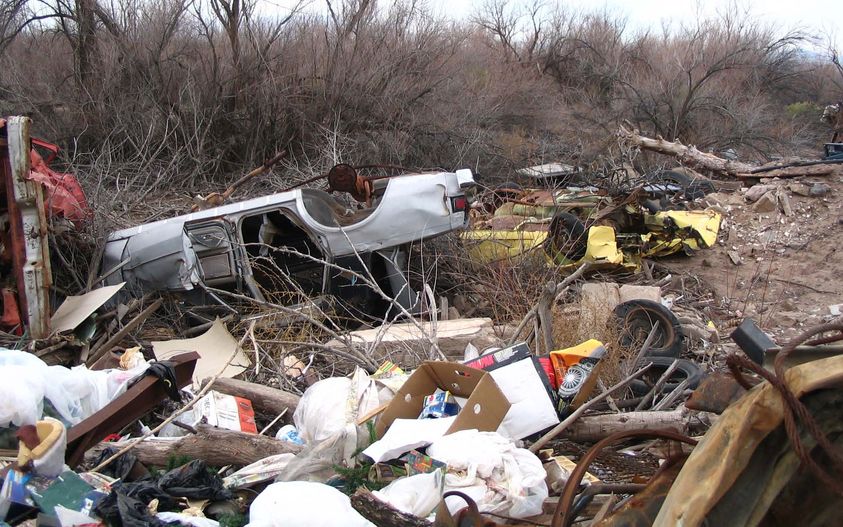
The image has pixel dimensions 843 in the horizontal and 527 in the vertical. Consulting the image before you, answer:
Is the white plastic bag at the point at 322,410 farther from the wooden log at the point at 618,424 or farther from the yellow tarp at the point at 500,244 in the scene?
the yellow tarp at the point at 500,244

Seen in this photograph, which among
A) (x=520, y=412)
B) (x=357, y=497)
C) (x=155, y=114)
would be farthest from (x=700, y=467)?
(x=155, y=114)

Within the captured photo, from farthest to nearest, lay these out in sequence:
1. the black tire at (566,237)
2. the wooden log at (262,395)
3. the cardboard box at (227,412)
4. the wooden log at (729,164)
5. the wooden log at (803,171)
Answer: the wooden log at (729,164) < the wooden log at (803,171) < the black tire at (566,237) < the wooden log at (262,395) < the cardboard box at (227,412)

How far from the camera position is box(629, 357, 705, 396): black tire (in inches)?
177

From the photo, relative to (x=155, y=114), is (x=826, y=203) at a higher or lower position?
lower

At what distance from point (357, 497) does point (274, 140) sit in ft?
38.5

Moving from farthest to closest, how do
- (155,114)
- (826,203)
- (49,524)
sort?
1. (155,114)
2. (826,203)
3. (49,524)

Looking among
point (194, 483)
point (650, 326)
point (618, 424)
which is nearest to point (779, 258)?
point (650, 326)

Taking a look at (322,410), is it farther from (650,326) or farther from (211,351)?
(650,326)

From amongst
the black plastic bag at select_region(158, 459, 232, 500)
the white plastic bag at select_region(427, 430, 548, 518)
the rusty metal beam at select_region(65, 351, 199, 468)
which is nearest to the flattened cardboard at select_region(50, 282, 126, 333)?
the rusty metal beam at select_region(65, 351, 199, 468)

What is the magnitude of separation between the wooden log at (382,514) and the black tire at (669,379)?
254cm

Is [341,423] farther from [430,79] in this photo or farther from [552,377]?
[430,79]

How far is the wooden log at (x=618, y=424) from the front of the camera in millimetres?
3592

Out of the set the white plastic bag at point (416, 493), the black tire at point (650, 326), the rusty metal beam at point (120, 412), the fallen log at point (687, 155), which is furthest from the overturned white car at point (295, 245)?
the fallen log at point (687, 155)

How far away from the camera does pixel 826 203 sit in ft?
36.3
